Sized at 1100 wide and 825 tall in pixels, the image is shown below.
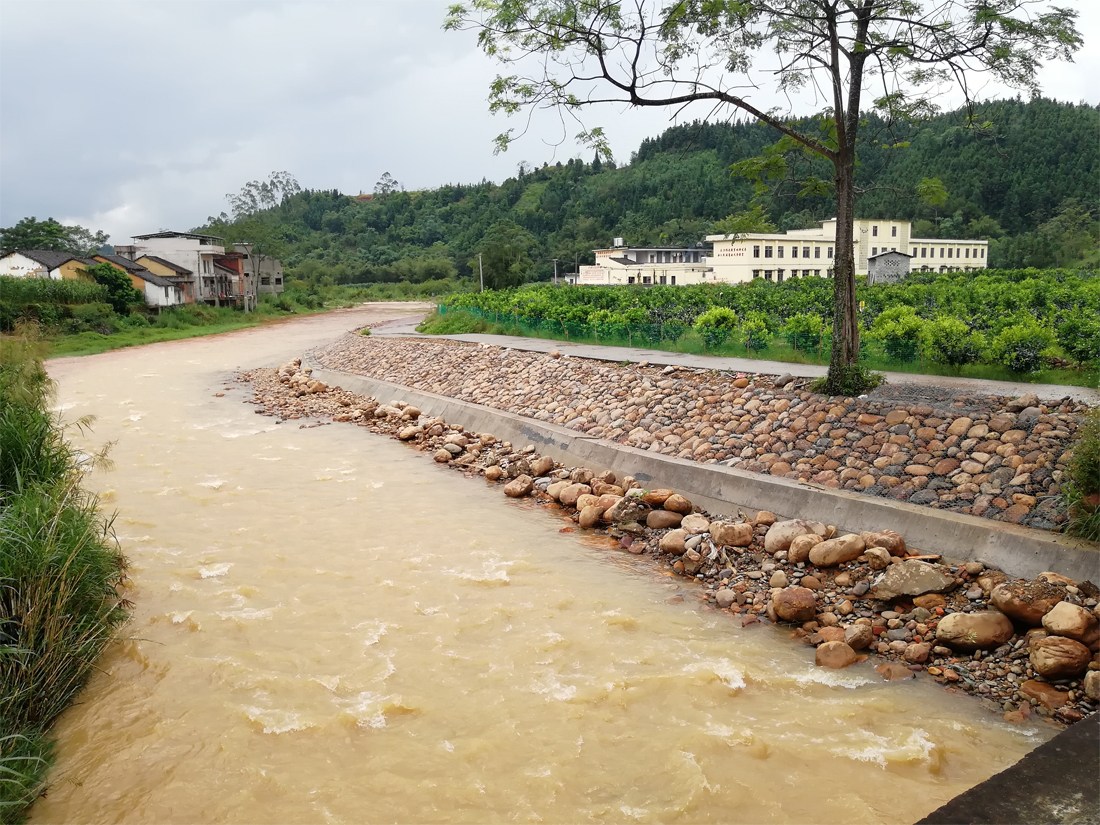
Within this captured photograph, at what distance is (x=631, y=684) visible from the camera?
5969 millimetres

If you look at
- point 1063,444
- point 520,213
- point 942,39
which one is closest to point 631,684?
point 1063,444

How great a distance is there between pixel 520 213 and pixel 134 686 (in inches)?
4144

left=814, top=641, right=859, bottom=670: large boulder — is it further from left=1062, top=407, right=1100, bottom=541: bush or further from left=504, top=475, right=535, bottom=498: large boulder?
left=504, top=475, right=535, bottom=498: large boulder

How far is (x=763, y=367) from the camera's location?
13.5m

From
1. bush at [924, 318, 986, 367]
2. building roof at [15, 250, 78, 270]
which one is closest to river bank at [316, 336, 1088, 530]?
bush at [924, 318, 986, 367]

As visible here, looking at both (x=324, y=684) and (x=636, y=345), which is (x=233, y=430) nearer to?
(x=636, y=345)

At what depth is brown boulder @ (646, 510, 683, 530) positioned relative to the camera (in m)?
9.17

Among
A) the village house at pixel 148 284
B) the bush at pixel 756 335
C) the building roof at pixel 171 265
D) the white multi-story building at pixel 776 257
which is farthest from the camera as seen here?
the white multi-story building at pixel 776 257

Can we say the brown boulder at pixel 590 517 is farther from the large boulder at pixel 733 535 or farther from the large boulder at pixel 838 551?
the large boulder at pixel 838 551

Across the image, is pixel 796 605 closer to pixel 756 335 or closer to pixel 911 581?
pixel 911 581

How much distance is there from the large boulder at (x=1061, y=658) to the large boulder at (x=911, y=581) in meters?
1.03

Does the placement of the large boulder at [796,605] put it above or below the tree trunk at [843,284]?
below

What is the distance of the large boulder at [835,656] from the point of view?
6.08 m

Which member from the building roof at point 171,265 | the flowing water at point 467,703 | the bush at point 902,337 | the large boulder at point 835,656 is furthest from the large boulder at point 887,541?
the building roof at point 171,265
